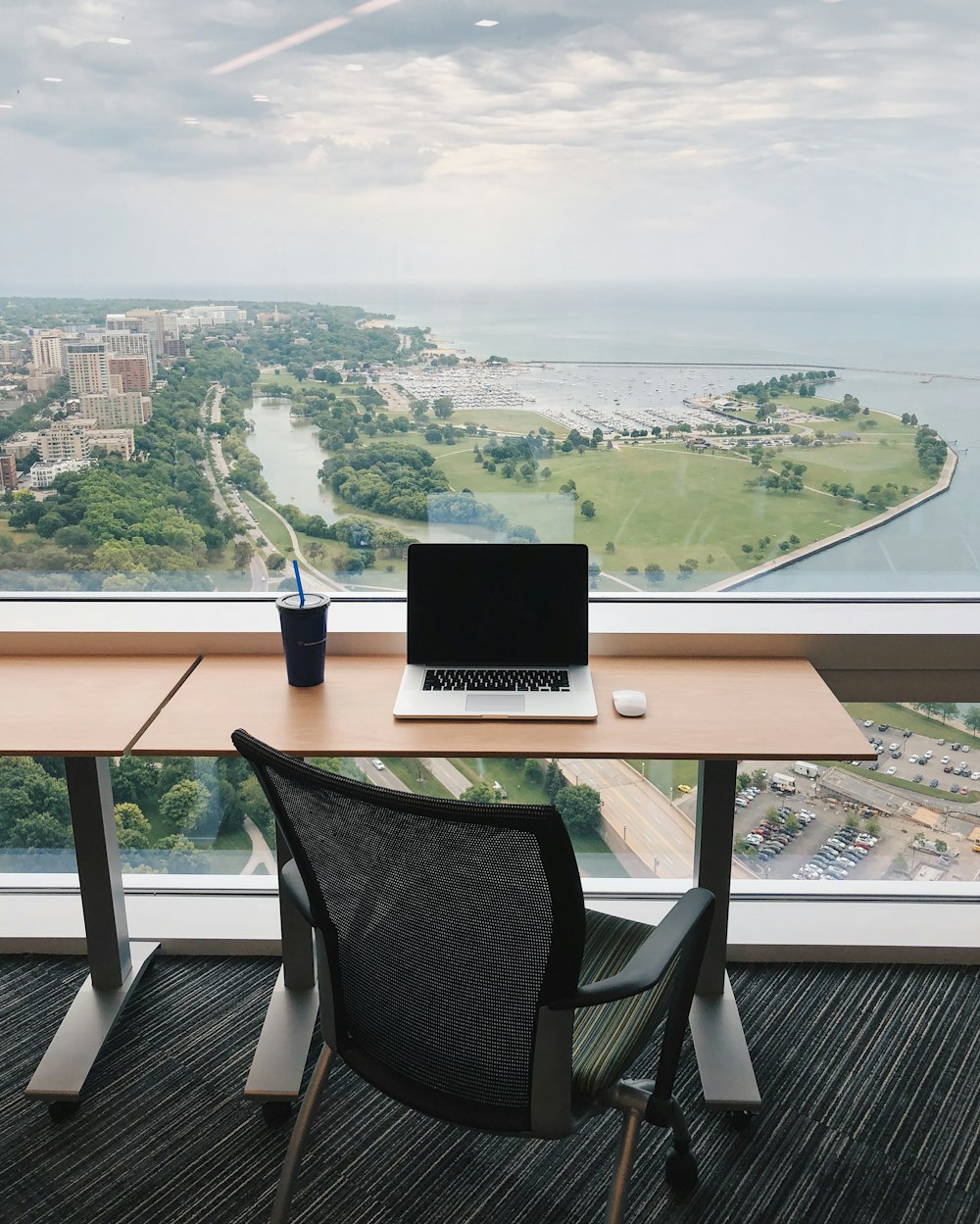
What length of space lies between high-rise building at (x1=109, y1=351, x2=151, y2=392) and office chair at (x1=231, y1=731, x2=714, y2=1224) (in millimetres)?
1627

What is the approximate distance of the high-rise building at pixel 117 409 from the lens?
2.78 metres

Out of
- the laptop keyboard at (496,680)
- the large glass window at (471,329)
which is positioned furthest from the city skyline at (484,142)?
the laptop keyboard at (496,680)

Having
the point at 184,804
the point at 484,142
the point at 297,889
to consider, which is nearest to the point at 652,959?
the point at 297,889

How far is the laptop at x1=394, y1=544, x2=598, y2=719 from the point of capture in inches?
92.7

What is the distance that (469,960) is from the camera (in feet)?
4.74

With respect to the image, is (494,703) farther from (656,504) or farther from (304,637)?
(656,504)

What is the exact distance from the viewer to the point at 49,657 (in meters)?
2.54

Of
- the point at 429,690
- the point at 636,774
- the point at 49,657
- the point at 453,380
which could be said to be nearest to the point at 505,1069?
the point at 429,690

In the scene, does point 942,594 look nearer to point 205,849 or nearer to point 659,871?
point 659,871

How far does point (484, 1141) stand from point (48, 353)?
7.10 feet

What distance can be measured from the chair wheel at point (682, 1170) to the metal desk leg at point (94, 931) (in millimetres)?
1198

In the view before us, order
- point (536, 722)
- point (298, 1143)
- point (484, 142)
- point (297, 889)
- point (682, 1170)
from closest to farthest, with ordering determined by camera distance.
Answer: point (297, 889) → point (298, 1143) → point (682, 1170) → point (536, 722) → point (484, 142)

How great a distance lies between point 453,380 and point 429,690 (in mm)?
962

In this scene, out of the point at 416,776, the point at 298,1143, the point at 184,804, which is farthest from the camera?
the point at 184,804
